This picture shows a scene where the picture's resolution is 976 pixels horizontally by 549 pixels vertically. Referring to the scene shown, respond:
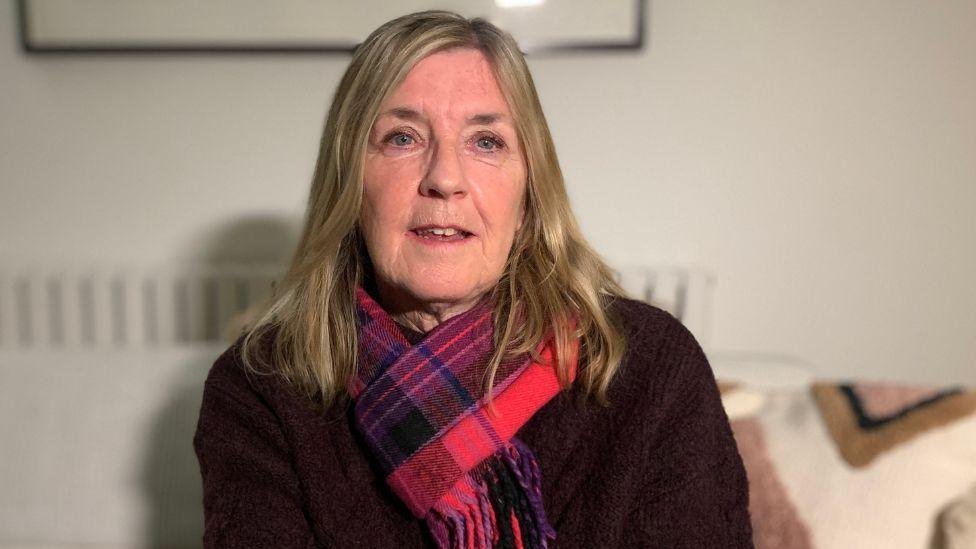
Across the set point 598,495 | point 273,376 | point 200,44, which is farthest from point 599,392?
point 200,44

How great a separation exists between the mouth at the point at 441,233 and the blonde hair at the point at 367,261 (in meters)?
0.10

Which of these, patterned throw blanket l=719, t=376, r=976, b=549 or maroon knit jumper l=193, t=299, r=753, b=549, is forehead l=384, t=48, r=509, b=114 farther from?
patterned throw blanket l=719, t=376, r=976, b=549

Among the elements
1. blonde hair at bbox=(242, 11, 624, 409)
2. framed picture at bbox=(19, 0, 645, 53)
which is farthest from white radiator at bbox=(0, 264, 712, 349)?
blonde hair at bbox=(242, 11, 624, 409)

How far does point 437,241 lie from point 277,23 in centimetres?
151

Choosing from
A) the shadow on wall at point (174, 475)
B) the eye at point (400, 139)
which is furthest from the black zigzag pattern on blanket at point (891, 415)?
the shadow on wall at point (174, 475)

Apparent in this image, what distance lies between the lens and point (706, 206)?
227 cm

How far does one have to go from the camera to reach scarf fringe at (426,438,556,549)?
95cm

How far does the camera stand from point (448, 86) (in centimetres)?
96

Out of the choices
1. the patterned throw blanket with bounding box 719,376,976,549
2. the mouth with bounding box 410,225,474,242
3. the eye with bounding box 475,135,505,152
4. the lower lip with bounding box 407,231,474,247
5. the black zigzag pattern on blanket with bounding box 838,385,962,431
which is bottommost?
the patterned throw blanket with bounding box 719,376,976,549

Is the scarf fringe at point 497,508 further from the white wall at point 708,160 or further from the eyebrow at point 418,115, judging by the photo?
the white wall at point 708,160

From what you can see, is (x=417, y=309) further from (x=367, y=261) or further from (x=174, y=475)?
(x=174, y=475)

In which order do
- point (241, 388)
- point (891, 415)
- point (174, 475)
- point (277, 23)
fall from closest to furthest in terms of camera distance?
point (241, 388), point (891, 415), point (174, 475), point (277, 23)

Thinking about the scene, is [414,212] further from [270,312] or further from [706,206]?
[706,206]

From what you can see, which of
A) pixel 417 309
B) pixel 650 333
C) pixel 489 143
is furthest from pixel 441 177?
pixel 650 333
